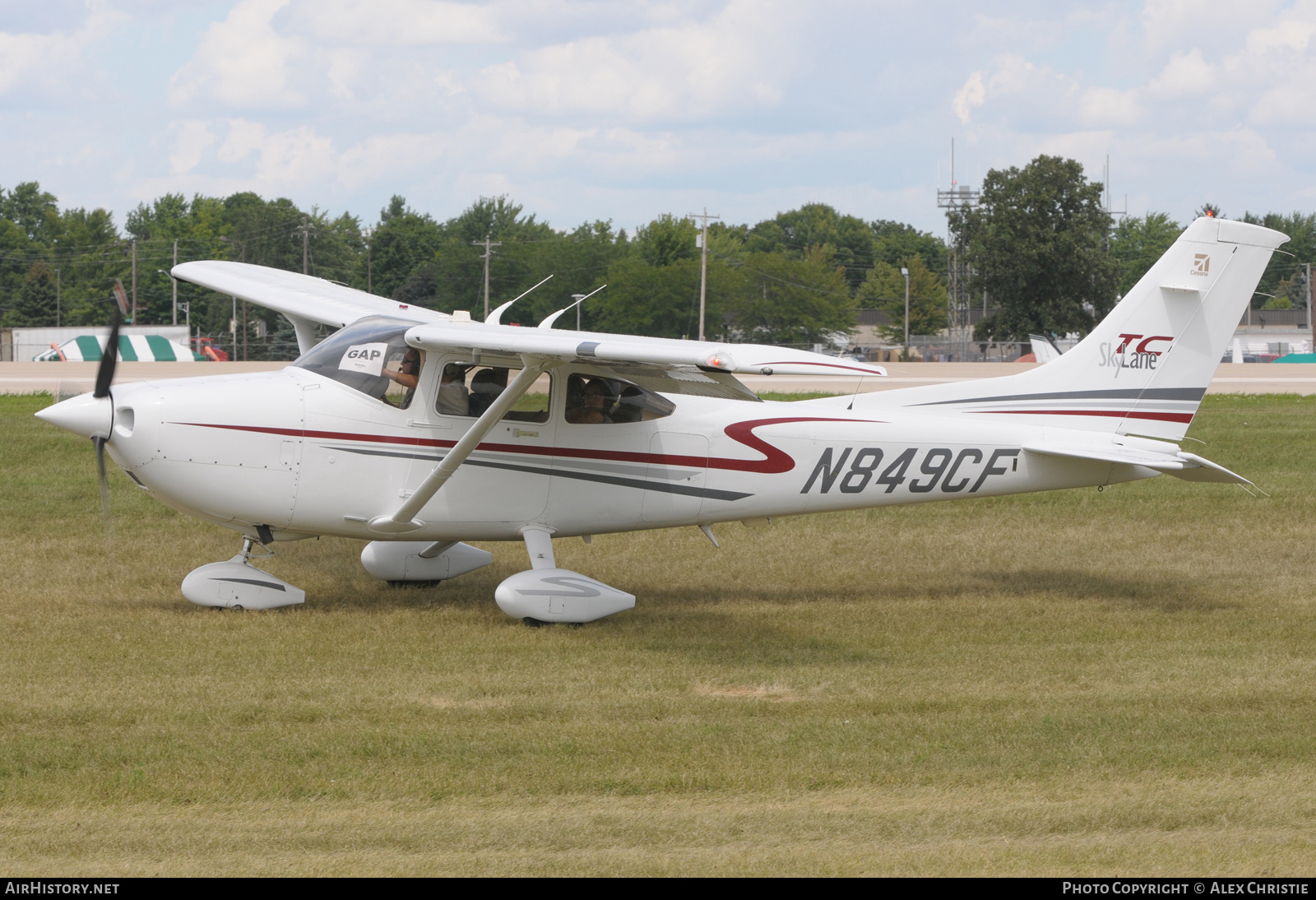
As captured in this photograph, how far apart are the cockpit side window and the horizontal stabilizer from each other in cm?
316

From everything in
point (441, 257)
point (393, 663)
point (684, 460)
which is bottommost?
point (393, 663)

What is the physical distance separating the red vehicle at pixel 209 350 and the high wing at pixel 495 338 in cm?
4710

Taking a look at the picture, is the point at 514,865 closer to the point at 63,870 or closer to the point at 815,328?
the point at 63,870

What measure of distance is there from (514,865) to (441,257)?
261ft

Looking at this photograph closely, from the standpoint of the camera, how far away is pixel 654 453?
10023mm

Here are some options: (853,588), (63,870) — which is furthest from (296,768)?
(853,588)

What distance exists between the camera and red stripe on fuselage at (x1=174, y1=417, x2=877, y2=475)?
9.42 metres

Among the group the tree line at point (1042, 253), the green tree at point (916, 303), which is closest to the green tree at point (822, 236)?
the green tree at point (916, 303)

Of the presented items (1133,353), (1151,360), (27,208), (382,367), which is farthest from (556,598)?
(27,208)

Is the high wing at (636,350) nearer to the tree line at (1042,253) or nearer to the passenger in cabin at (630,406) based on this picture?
the passenger in cabin at (630,406)

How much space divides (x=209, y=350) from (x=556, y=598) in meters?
55.8

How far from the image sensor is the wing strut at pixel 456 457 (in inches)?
349

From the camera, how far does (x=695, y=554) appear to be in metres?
12.8
